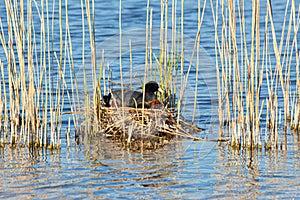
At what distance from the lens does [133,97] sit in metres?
6.84

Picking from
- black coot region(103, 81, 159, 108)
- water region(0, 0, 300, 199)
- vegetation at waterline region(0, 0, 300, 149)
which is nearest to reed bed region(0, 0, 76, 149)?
vegetation at waterline region(0, 0, 300, 149)

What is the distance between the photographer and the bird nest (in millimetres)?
6688

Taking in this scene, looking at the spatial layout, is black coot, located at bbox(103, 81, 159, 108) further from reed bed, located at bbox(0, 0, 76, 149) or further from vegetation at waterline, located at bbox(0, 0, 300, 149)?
reed bed, located at bbox(0, 0, 76, 149)

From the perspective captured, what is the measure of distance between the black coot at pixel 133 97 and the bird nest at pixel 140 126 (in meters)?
0.09

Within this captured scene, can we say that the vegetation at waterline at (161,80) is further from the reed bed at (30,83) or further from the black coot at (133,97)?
the black coot at (133,97)

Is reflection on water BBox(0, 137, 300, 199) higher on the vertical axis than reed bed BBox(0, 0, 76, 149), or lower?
lower

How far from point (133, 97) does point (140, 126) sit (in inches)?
14.4

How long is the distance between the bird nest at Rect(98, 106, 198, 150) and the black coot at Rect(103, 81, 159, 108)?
9 cm

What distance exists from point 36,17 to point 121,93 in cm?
771

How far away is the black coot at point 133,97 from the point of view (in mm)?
6805

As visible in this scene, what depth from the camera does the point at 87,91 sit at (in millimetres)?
6621

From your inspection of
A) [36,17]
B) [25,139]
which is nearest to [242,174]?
[25,139]

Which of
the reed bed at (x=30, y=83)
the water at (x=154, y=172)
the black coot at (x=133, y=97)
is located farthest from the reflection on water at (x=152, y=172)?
the black coot at (x=133, y=97)

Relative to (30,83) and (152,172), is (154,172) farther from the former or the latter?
(30,83)
